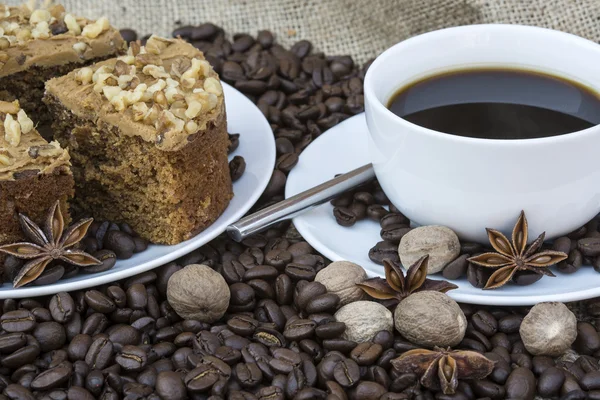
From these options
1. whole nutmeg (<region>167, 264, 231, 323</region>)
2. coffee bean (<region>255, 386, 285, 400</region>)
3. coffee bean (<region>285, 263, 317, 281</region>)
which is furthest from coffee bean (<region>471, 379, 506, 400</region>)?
whole nutmeg (<region>167, 264, 231, 323</region>)

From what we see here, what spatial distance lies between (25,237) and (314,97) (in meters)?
1.30

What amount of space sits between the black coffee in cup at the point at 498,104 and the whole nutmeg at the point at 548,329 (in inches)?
19.8

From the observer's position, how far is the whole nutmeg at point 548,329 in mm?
2076

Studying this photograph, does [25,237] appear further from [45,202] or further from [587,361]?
[587,361]

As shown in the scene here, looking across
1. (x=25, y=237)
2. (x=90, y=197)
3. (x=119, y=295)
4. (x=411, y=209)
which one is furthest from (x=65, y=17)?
(x=411, y=209)

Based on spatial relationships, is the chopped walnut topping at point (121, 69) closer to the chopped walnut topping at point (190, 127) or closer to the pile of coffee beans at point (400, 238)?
the chopped walnut topping at point (190, 127)

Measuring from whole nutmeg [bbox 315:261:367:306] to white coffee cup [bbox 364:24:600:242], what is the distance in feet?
0.91

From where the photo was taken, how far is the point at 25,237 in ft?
7.84

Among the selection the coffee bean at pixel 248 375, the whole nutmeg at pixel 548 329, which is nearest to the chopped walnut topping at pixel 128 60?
the coffee bean at pixel 248 375

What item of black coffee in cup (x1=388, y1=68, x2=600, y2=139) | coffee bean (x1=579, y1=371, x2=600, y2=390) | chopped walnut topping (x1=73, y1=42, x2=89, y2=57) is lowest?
coffee bean (x1=579, y1=371, x2=600, y2=390)

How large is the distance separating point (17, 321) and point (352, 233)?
97 centimetres

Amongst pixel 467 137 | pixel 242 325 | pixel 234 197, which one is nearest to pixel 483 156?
pixel 467 137

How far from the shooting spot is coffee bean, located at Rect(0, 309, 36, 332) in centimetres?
213

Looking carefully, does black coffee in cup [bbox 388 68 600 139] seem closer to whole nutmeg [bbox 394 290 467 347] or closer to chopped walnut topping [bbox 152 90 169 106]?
whole nutmeg [bbox 394 290 467 347]
